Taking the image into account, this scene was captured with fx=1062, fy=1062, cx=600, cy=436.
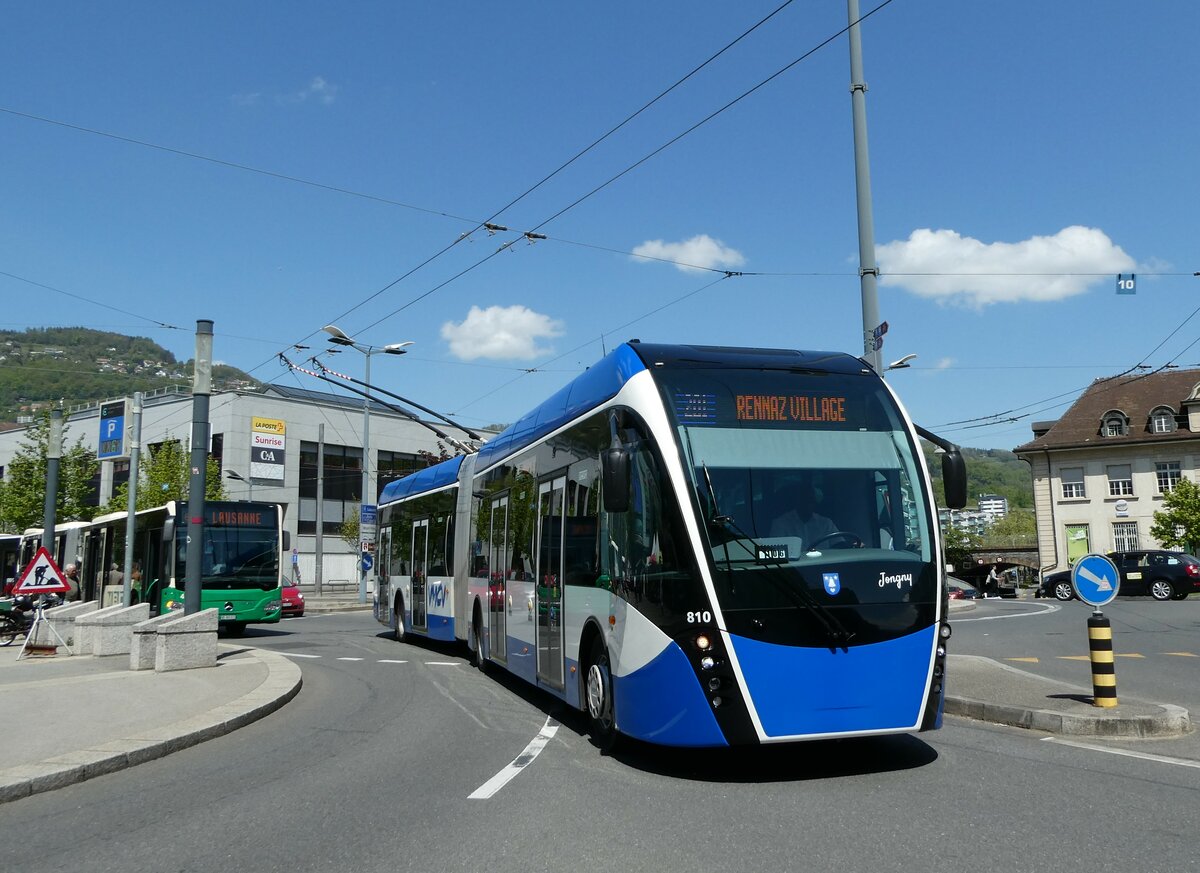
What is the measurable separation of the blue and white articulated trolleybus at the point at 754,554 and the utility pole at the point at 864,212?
3950 millimetres

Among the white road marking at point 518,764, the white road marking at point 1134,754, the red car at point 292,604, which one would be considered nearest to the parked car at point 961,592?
the red car at point 292,604

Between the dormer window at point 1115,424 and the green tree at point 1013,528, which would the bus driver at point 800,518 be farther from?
the green tree at point 1013,528

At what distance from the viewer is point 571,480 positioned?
9.62m

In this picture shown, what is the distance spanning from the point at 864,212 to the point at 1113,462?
58.2 meters

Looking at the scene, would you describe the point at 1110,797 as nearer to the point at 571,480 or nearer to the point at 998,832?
the point at 998,832

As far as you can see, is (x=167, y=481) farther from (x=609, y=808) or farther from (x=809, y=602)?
(x=609, y=808)

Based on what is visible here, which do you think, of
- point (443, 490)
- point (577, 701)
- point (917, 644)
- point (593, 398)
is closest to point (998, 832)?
point (917, 644)

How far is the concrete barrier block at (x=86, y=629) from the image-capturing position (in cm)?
1741

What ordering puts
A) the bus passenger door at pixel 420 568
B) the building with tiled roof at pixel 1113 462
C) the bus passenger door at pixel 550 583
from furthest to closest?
the building with tiled roof at pixel 1113 462, the bus passenger door at pixel 420 568, the bus passenger door at pixel 550 583

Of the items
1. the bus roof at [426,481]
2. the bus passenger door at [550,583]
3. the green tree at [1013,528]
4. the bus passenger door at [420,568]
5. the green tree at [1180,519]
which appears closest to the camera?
the bus passenger door at [550,583]

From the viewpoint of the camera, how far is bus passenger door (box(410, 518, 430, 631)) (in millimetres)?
18203

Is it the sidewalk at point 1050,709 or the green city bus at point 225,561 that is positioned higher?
the green city bus at point 225,561

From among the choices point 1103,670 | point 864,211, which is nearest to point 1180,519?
point 864,211

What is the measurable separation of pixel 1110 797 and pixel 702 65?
1056 centimetres
